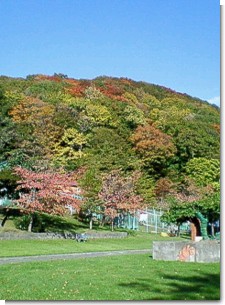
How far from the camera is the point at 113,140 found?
995 centimetres

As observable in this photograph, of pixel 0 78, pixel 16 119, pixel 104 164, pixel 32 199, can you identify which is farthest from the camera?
pixel 16 119

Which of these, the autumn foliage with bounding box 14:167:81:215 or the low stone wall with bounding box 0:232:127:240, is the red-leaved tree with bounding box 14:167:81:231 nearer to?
the autumn foliage with bounding box 14:167:81:215

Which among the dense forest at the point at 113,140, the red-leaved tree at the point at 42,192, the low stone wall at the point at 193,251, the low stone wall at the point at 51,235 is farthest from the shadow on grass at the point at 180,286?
the red-leaved tree at the point at 42,192

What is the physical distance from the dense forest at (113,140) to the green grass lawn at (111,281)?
1.52 meters

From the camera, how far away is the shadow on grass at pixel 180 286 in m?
4.69

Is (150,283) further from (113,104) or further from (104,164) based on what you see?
(104,164)

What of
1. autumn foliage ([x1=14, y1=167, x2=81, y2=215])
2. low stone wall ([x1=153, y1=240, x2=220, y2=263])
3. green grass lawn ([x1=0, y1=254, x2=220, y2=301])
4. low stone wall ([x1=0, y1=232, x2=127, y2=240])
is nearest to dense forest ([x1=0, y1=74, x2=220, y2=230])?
autumn foliage ([x1=14, y1=167, x2=81, y2=215])

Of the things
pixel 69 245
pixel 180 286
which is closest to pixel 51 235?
pixel 69 245

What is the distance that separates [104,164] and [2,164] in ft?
10.0

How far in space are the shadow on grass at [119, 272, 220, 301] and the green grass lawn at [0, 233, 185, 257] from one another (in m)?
4.42

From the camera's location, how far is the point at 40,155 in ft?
53.9

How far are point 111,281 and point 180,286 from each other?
0.77 meters

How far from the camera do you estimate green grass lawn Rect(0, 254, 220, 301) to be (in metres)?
4.73

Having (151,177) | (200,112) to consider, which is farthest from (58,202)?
(200,112)
